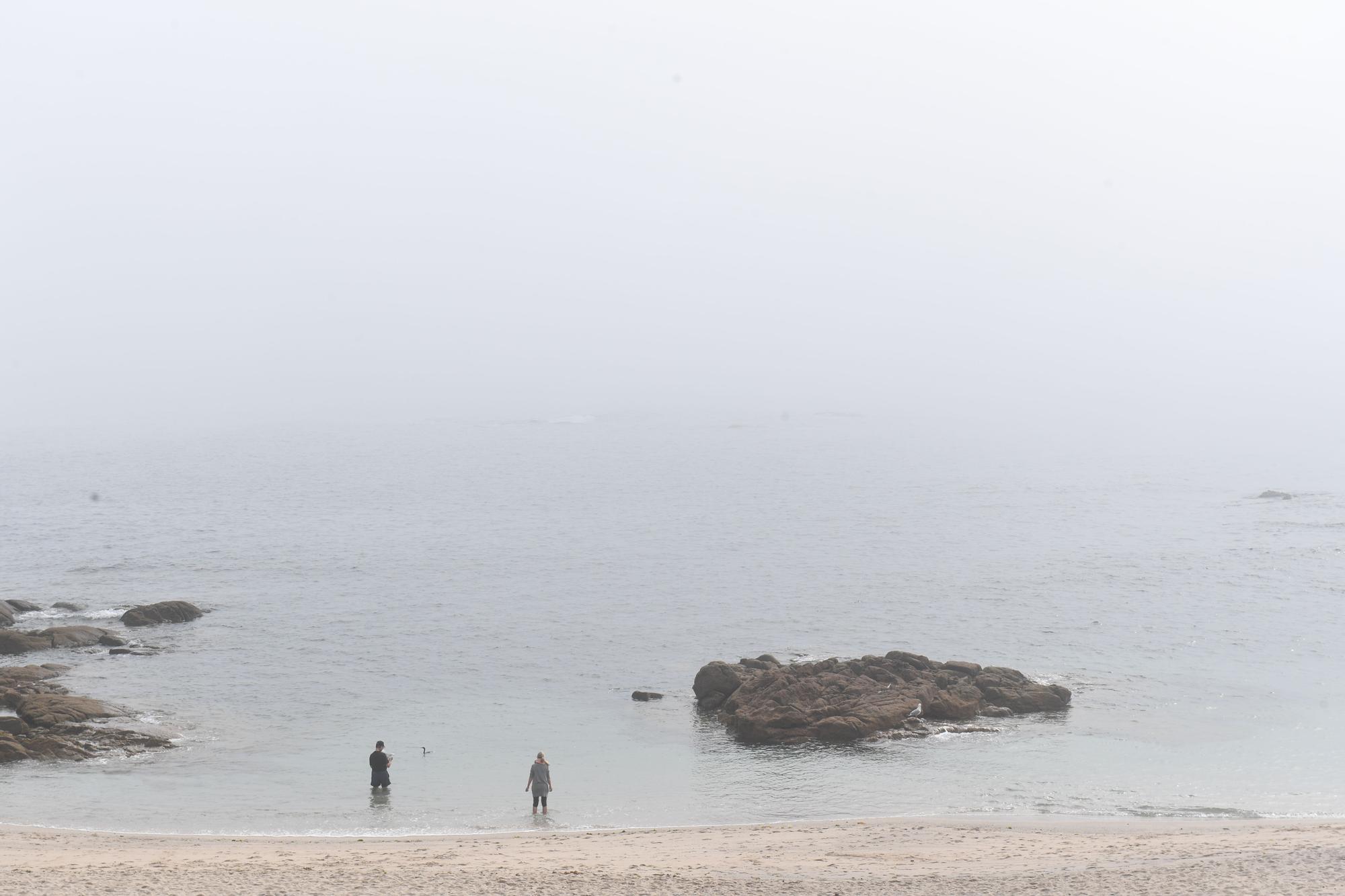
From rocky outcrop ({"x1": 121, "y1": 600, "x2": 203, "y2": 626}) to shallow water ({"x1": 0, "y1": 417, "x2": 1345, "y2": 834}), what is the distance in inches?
37.3

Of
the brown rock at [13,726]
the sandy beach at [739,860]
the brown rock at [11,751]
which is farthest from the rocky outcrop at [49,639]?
the sandy beach at [739,860]

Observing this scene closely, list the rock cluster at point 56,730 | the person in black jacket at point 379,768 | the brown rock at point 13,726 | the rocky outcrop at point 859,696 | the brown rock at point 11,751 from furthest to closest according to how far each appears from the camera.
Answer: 1. the rocky outcrop at point 859,696
2. the brown rock at point 13,726
3. the rock cluster at point 56,730
4. the brown rock at point 11,751
5. the person in black jacket at point 379,768

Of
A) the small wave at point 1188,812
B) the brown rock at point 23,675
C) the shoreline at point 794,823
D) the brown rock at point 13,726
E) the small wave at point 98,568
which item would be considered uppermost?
the small wave at point 98,568

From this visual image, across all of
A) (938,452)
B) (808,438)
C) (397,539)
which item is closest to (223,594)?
(397,539)

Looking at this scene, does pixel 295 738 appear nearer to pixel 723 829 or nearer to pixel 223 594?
pixel 723 829

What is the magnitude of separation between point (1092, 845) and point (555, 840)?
10.4 m

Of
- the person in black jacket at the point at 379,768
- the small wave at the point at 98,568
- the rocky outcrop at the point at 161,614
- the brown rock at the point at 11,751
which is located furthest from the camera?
the small wave at the point at 98,568

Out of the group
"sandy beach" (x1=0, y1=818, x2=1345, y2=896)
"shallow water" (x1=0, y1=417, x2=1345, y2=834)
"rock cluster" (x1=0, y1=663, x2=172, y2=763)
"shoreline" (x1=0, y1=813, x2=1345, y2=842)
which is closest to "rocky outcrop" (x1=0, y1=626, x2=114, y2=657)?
"shallow water" (x1=0, y1=417, x2=1345, y2=834)

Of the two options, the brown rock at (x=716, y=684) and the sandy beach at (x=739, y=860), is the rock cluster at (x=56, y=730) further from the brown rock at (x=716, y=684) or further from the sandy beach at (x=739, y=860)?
the brown rock at (x=716, y=684)

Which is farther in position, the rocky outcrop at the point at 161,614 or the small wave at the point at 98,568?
the small wave at the point at 98,568

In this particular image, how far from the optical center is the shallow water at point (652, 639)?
26562mm

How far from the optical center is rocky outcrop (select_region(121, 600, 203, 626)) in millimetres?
45781

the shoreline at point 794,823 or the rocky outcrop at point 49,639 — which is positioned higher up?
the rocky outcrop at point 49,639

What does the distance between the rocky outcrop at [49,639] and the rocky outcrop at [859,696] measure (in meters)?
24.0
